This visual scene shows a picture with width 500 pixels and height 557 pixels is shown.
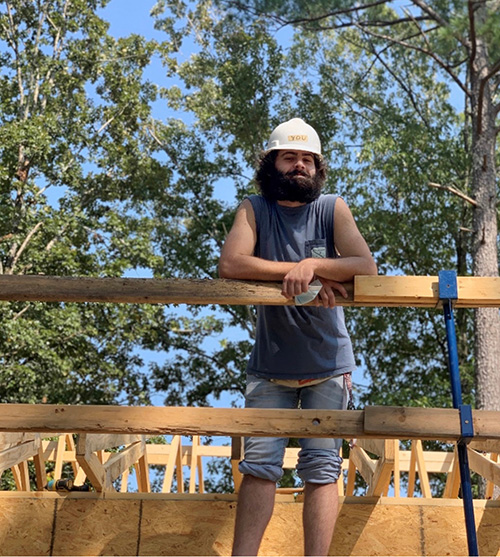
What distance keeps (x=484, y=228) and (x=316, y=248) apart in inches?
454

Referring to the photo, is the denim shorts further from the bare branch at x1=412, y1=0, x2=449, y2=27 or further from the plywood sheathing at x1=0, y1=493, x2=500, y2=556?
the bare branch at x1=412, y1=0, x2=449, y2=27

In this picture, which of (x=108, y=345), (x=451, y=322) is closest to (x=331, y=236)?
(x=451, y=322)

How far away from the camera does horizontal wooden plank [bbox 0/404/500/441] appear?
248 centimetres

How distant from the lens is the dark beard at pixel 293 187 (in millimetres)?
3299

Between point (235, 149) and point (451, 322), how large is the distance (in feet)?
59.5

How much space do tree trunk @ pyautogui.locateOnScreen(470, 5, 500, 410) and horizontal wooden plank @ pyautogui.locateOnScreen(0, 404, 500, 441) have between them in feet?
34.0

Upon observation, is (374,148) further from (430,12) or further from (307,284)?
(307,284)

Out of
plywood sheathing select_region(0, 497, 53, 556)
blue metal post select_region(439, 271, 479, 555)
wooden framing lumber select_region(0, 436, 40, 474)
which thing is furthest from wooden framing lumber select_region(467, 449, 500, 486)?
wooden framing lumber select_region(0, 436, 40, 474)

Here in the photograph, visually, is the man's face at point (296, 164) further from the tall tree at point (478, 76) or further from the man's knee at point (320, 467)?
the tall tree at point (478, 76)

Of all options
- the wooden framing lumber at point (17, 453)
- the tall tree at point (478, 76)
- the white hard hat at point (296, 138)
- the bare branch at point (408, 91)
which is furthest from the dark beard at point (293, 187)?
the bare branch at point (408, 91)

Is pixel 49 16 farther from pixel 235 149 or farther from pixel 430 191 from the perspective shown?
pixel 430 191

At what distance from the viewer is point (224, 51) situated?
69.7 ft

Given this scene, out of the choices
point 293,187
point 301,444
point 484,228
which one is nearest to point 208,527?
point 301,444

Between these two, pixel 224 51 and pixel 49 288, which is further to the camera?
pixel 224 51
